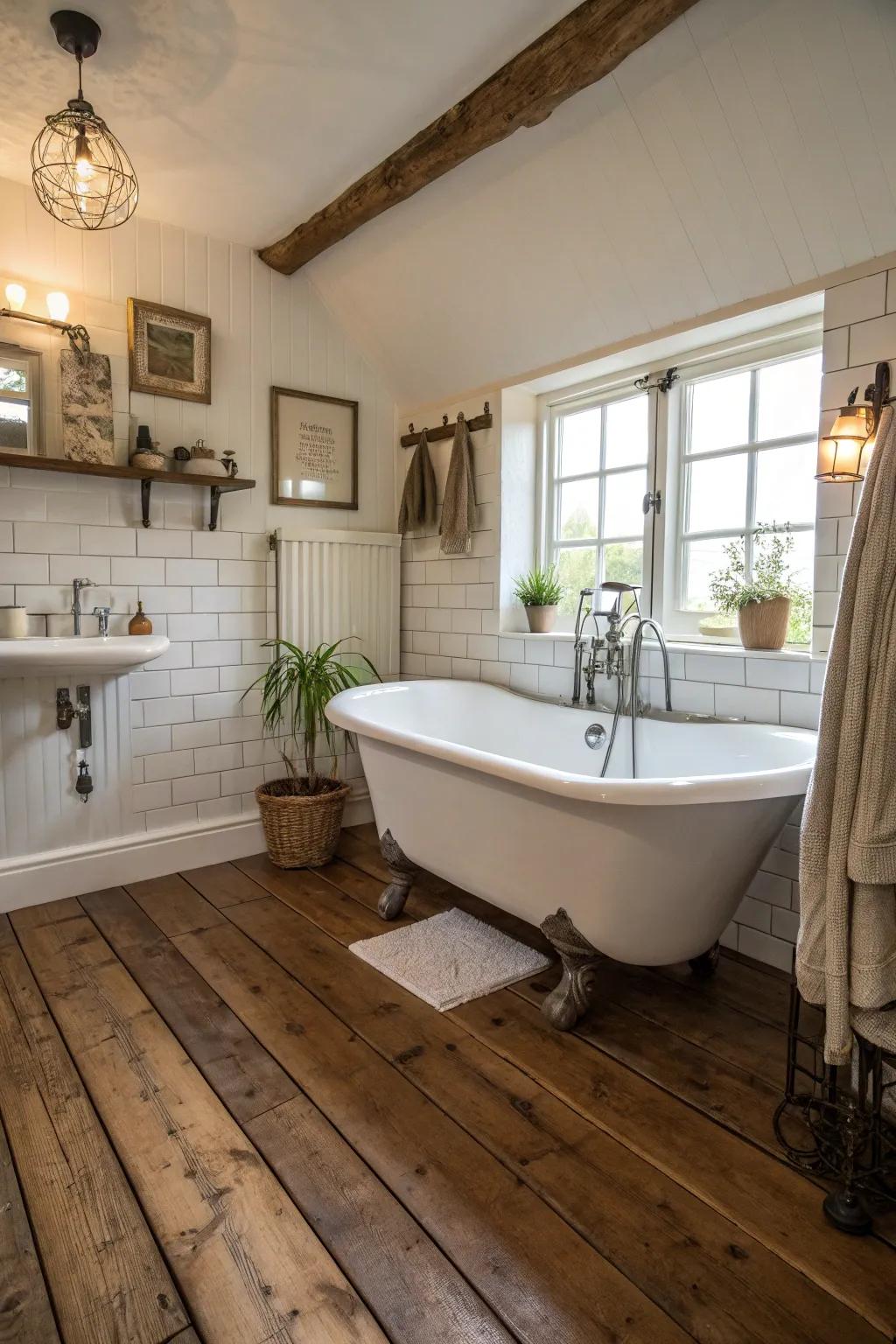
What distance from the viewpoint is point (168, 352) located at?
9.87 feet

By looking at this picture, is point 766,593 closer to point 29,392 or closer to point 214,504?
point 214,504

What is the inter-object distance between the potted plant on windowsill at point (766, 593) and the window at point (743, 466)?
3 cm

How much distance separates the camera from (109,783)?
2979mm

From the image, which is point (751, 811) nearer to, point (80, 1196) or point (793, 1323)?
point (793, 1323)

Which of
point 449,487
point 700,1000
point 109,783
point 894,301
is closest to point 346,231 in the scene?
point 449,487

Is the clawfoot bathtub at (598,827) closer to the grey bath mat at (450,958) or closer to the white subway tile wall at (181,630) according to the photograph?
the grey bath mat at (450,958)

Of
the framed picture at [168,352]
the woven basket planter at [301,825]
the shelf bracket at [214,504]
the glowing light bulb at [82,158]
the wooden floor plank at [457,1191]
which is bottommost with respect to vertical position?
the wooden floor plank at [457,1191]

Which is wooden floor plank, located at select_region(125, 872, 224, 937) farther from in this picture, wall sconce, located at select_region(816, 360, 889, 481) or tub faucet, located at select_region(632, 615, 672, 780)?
wall sconce, located at select_region(816, 360, 889, 481)

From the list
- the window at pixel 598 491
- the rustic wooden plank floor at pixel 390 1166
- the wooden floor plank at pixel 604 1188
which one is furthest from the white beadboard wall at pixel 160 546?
the wooden floor plank at pixel 604 1188

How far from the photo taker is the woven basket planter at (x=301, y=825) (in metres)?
3.10

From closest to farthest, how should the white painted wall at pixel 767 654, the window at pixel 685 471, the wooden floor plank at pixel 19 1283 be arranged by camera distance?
the wooden floor plank at pixel 19 1283 < the white painted wall at pixel 767 654 < the window at pixel 685 471

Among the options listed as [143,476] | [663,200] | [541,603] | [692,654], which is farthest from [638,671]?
[143,476]

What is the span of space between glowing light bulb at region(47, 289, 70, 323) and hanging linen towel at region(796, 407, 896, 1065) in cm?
261

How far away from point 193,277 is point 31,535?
1.22 metres
